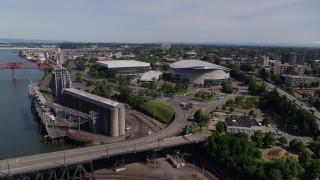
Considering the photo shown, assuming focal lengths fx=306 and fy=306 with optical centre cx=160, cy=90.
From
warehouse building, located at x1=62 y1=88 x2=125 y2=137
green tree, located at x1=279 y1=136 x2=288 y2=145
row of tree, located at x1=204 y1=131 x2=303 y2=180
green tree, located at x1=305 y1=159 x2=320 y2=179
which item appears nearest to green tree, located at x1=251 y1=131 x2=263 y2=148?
row of tree, located at x1=204 y1=131 x2=303 y2=180

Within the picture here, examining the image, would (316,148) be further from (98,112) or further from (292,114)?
(98,112)

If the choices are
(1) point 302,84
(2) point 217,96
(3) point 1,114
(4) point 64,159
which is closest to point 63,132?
(4) point 64,159

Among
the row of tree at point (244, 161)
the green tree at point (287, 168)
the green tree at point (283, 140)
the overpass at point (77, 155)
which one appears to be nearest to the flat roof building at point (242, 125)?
the green tree at point (283, 140)

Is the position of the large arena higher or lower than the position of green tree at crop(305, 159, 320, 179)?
higher

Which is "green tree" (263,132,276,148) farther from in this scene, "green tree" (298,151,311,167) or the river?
the river

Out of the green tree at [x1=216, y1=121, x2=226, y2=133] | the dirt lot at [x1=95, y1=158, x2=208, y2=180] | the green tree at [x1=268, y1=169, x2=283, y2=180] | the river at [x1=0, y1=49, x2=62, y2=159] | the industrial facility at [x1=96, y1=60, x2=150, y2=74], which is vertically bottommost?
the dirt lot at [x1=95, y1=158, x2=208, y2=180]

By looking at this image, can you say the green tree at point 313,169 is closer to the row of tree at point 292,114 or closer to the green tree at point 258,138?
the green tree at point 258,138
